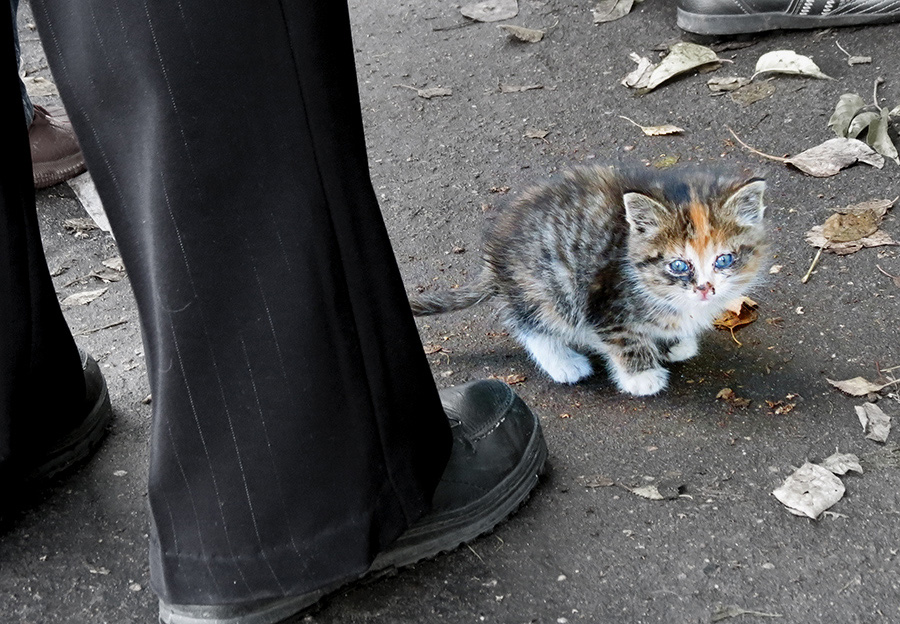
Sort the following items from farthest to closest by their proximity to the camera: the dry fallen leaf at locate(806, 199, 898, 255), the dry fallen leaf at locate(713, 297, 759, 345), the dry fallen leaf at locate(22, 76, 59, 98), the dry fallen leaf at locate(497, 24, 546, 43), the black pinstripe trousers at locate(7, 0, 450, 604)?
the dry fallen leaf at locate(22, 76, 59, 98)
the dry fallen leaf at locate(497, 24, 546, 43)
the dry fallen leaf at locate(806, 199, 898, 255)
the dry fallen leaf at locate(713, 297, 759, 345)
the black pinstripe trousers at locate(7, 0, 450, 604)

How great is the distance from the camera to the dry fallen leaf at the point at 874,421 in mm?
2092

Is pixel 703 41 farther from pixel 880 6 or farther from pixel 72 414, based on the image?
pixel 72 414

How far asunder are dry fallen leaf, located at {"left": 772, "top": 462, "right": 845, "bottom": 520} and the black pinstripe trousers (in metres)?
0.78

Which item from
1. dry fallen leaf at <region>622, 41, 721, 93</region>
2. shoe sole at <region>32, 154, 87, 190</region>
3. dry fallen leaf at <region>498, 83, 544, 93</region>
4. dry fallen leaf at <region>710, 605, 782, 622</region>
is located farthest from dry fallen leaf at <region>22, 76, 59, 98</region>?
dry fallen leaf at <region>710, 605, 782, 622</region>

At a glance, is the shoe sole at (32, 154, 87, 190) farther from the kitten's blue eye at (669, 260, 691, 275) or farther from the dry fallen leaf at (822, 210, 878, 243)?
the dry fallen leaf at (822, 210, 878, 243)

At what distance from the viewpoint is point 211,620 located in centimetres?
159

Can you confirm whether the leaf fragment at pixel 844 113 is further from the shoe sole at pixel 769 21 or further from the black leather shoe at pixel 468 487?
the black leather shoe at pixel 468 487

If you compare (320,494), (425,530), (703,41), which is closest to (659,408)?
(425,530)

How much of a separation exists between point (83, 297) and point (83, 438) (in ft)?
3.48

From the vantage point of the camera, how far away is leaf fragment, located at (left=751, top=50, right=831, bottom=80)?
3656 mm

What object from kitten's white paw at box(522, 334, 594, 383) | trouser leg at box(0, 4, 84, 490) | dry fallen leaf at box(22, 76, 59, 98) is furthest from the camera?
dry fallen leaf at box(22, 76, 59, 98)

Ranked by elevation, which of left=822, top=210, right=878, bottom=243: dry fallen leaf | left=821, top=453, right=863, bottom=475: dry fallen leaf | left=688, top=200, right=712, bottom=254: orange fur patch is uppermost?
left=688, top=200, right=712, bottom=254: orange fur patch

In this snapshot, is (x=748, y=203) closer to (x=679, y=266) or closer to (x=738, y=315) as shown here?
(x=679, y=266)

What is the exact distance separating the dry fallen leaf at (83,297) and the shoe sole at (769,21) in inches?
105
